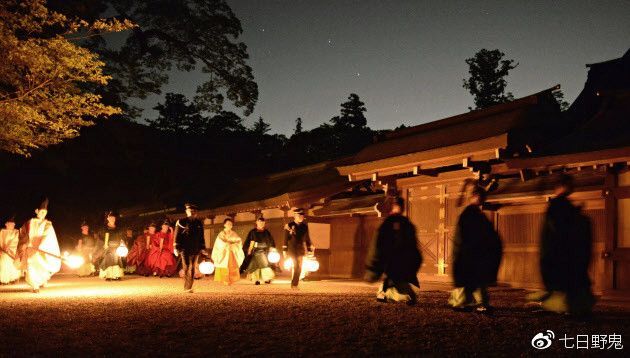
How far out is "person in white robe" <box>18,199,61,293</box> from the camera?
12451mm

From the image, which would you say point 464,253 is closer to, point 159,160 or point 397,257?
point 397,257

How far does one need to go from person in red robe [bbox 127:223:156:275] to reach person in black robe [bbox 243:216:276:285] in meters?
6.42

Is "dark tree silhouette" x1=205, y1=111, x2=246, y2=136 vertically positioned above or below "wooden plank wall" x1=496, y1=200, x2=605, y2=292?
above

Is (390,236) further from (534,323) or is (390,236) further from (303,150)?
(303,150)

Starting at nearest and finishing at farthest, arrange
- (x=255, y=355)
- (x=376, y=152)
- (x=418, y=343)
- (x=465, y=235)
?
(x=255, y=355)
(x=418, y=343)
(x=465, y=235)
(x=376, y=152)

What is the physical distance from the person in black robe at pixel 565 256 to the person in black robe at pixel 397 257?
6.52 feet

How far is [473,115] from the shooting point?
16062mm

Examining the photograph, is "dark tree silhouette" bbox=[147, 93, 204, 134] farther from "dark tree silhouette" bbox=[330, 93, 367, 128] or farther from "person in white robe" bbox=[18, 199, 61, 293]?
"person in white robe" bbox=[18, 199, 61, 293]

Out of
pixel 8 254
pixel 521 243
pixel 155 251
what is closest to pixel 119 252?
pixel 8 254

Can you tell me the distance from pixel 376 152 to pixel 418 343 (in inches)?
481

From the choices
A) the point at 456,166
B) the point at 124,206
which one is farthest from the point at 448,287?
the point at 124,206

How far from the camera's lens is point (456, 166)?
1544 centimetres

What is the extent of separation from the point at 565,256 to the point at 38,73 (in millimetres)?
11029

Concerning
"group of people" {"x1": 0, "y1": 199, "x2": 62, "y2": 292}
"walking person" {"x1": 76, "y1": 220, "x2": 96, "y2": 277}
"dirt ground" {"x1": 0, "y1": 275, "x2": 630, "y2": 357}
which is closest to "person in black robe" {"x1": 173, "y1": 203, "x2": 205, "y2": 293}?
"dirt ground" {"x1": 0, "y1": 275, "x2": 630, "y2": 357}
